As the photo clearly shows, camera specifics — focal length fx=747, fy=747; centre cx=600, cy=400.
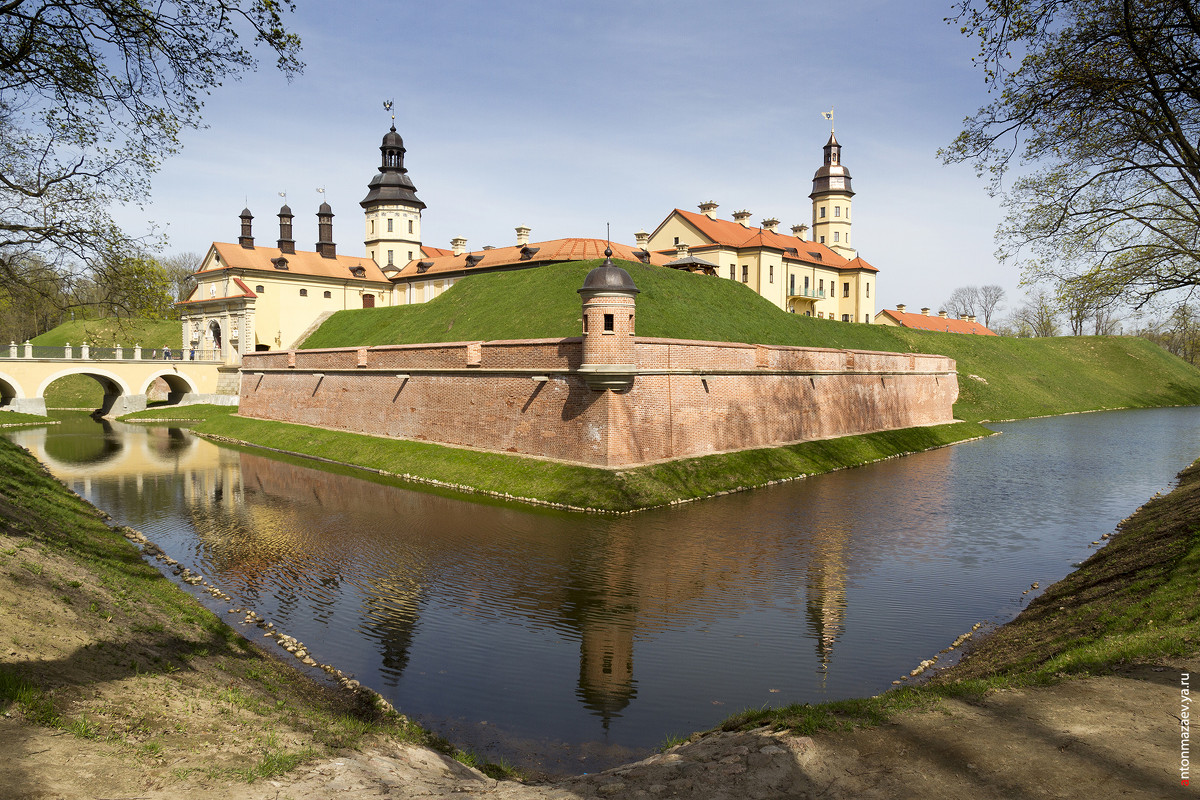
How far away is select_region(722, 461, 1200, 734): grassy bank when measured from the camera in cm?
733

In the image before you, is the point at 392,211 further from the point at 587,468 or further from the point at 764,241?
the point at 587,468

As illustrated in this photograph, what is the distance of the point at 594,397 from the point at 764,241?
3948 cm

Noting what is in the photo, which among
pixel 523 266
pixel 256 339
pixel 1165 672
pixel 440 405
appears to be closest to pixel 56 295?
pixel 440 405

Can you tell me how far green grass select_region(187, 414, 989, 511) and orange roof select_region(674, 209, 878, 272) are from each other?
2545 centimetres

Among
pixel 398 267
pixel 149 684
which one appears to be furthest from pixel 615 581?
pixel 398 267

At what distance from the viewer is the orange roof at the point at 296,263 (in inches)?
2158

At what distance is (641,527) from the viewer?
18062 mm

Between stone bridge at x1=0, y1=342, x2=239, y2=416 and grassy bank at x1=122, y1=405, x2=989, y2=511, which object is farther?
stone bridge at x1=0, y1=342, x2=239, y2=416

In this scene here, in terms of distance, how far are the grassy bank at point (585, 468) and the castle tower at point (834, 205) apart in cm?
3629

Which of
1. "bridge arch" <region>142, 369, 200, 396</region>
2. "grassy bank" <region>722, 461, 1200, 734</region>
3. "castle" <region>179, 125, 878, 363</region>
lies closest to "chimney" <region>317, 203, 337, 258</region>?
"castle" <region>179, 125, 878, 363</region>

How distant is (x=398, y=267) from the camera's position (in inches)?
2470

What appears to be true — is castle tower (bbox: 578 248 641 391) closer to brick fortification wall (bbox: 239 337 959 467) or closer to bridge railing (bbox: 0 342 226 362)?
brick fortification wall (bbox: 239 337 959 467)

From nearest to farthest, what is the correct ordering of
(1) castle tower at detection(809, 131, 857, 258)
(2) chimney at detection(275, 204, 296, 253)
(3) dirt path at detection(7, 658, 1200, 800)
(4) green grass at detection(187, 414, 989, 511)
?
(3) dirt path at detection(7, 658, 1200, 800), (4) green grass at detection(187, 414, 989, 511), (2) chimney at detection(275, 204, 296, 253), (1) castle tower at detection(809, 131, 857, 258)

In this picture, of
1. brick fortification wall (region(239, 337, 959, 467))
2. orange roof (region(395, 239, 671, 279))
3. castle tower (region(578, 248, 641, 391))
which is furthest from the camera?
orange roof (region(395, 239, 671, 279))
